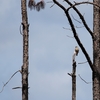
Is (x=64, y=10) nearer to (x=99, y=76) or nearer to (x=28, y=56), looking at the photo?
(x=99, y=76)

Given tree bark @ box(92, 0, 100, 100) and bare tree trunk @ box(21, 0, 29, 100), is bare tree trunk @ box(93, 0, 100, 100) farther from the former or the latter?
bare tree trunk @ box(21, 0, 29, 100)

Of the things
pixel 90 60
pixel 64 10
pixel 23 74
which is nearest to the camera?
pixel 64 10

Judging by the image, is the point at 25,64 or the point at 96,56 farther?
the point at 25,64

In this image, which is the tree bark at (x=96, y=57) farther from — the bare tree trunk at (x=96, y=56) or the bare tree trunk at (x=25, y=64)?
the bare tree trunk at (x=25, y=64)

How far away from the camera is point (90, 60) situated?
29.5ft

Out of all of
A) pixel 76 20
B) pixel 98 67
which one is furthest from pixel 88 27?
pixel 98 67

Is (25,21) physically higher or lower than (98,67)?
higher

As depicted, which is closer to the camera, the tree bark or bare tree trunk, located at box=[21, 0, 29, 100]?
the tree bark

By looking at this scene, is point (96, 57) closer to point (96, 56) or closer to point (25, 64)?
point (96, 56)

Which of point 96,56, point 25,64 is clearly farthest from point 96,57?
point 25,64

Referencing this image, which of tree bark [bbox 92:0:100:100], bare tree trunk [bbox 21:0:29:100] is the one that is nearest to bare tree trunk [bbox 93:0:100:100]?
tree bark [bbox 92:0:100:100]

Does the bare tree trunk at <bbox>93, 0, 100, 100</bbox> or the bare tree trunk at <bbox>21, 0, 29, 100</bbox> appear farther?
the bare tree trunk at <bbox>21, 0, 29, 100</bbox>

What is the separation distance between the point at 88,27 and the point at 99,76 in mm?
1044

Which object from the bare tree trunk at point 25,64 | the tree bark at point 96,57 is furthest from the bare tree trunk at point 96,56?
the bare tree trunk at point 25,64
